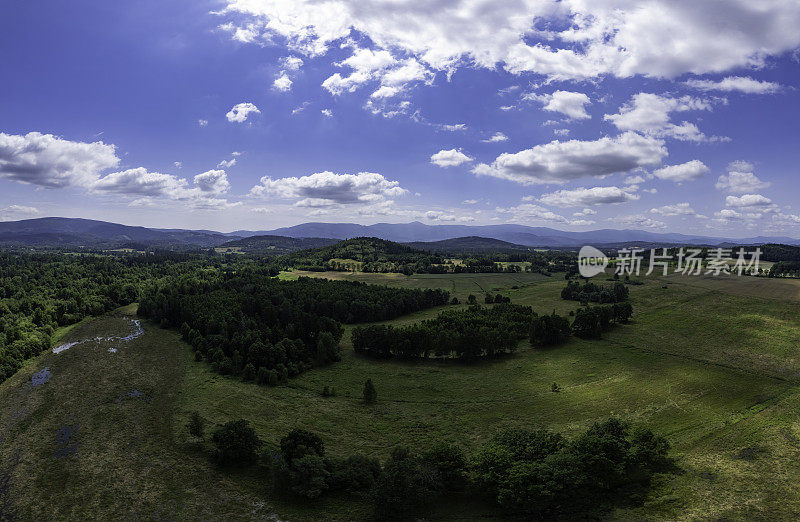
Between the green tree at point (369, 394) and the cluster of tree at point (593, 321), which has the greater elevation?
the cluster of tree at point (593, 321)

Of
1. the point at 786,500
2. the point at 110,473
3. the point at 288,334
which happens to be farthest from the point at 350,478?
the point at 288,334

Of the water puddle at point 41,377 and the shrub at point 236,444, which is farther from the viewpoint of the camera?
the water puddle at point 41,377

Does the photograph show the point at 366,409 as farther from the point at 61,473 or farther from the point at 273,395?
the point at 61,473

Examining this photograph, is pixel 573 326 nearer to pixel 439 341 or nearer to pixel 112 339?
pixel 439 341

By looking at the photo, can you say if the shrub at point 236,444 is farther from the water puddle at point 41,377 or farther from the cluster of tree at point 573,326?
the cluster of tree at point 573,326

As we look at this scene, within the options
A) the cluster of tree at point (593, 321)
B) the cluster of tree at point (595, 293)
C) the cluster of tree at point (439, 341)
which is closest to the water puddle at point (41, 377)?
the cluster of tree at point (439, 341)

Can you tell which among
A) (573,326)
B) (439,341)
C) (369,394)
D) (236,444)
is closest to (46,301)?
(236,444)
